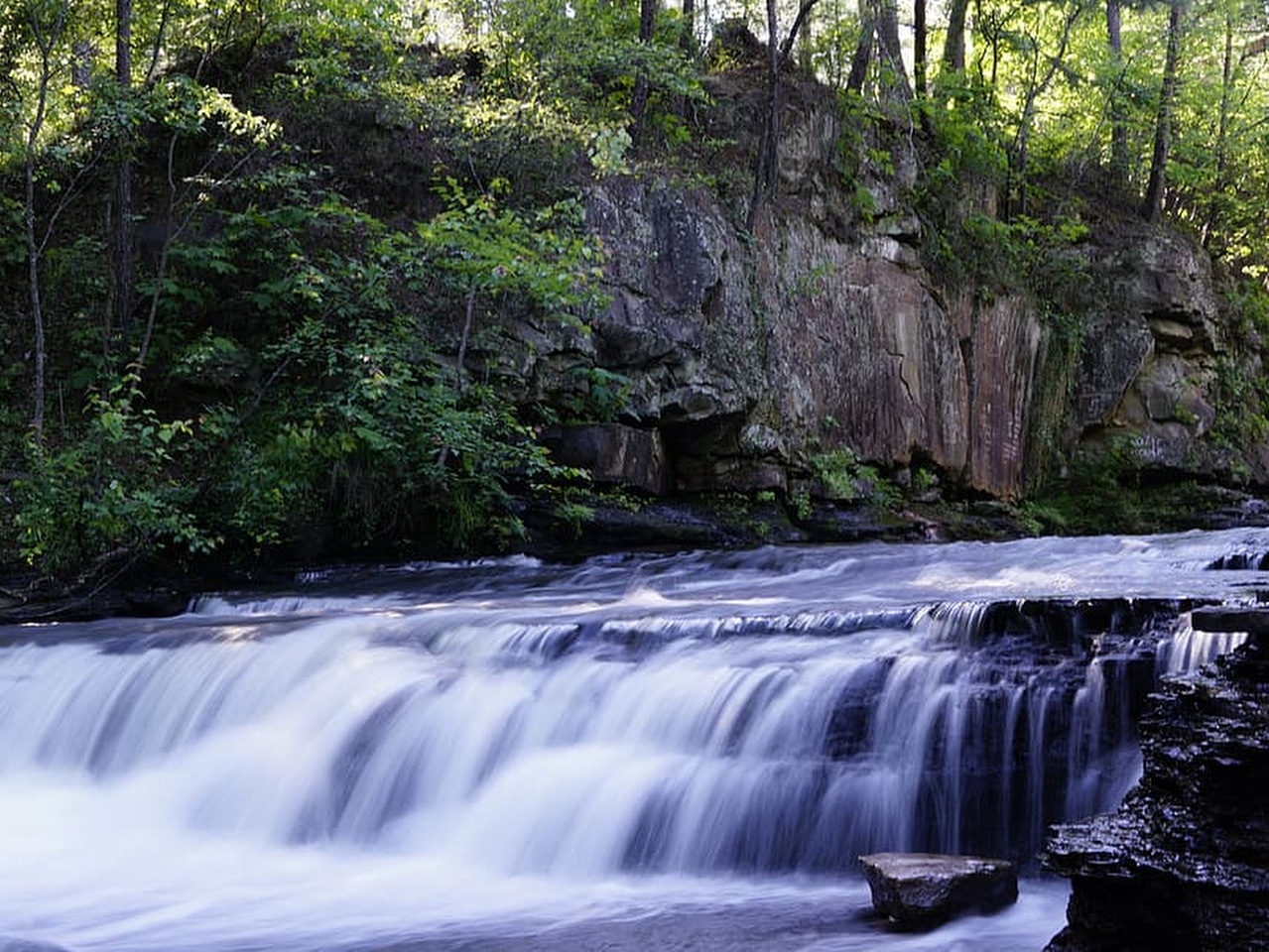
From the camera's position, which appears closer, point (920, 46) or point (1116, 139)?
point (920, 46)

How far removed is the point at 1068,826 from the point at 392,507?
875 centimetres

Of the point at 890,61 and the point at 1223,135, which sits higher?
the point at 890,61

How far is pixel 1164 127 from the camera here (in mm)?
18672

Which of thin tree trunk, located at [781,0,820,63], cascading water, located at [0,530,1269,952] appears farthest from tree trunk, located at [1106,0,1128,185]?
cascading water, located at [0,530,1269,952]

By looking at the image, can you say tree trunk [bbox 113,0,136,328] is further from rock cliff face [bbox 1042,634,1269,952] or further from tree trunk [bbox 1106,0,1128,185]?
tree trunk [bbox 1106,0,1128,185]

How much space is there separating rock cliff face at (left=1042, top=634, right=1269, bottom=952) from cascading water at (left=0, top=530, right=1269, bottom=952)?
29.7 inches

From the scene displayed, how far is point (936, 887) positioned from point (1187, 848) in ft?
3.45

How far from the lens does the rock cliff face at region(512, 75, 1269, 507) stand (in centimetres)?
1291

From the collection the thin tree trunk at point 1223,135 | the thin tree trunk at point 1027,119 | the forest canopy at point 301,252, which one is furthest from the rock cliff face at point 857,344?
the thin tree trunk at point 1223,135

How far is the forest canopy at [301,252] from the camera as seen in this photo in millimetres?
10344

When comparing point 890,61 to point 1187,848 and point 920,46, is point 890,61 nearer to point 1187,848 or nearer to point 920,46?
point 920,46

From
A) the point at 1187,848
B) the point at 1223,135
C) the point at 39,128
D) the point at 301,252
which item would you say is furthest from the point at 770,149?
the point at 1187,848

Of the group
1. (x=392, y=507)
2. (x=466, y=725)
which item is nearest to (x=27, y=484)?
(x=392, y=507)

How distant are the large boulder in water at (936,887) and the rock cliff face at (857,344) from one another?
26.5 ft
